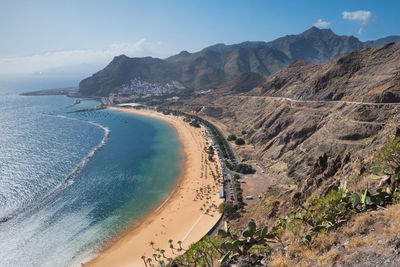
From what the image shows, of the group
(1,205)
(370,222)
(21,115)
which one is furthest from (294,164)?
(21,115)

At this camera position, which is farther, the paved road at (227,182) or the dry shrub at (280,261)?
the paved road at (227,182)

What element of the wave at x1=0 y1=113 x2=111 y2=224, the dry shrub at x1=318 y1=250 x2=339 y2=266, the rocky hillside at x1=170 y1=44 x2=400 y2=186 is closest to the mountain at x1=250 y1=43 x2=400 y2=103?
the rocky hillside at x1=170 y1=44 x2=400 y2=186

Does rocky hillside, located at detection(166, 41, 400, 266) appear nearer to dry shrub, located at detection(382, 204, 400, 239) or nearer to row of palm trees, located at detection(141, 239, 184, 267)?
dry shrub, located at detection(382, 204, 400, 239)

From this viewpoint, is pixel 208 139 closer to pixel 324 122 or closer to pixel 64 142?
pixel 324 122

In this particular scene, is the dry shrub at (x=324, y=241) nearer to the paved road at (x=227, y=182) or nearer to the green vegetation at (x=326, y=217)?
the green vegetation at (x=326, y=217)

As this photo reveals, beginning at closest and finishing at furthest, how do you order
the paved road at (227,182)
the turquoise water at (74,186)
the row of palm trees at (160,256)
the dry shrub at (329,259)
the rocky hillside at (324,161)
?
1. the dry shrub at (329,259)
2. the rocky hillside at (324,161)
3. the row of palm trees at (160,256)
4. the turquoise water at (74,186)
5. the paved road at (227,182)

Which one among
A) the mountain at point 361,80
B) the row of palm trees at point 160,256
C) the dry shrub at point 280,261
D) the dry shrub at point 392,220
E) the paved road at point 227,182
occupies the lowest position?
the row of palm trees at point 160,256

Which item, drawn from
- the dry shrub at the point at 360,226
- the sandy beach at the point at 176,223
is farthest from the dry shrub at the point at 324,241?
the sandy beach at the point at 176,223
